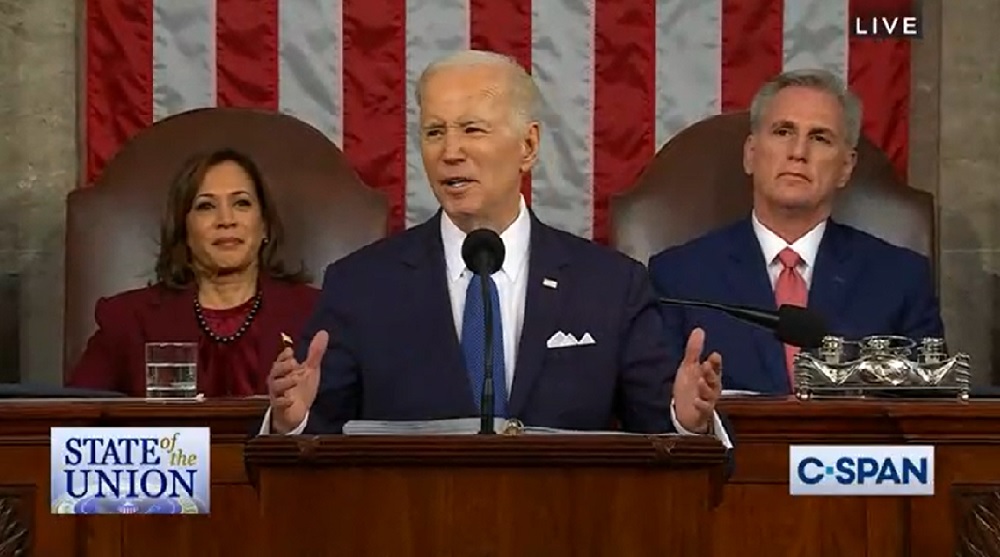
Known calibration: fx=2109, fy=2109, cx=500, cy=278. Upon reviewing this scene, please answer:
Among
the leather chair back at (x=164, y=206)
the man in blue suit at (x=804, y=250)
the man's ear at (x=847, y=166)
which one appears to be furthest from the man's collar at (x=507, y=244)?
the leather chair back at (x=164, y=206)

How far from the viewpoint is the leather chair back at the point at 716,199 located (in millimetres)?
5703

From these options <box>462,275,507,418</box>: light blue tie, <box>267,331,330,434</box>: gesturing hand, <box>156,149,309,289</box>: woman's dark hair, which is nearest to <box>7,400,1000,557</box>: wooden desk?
<box>267,331,330,434</box>: gesturing hand

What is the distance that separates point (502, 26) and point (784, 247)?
141 centimetres

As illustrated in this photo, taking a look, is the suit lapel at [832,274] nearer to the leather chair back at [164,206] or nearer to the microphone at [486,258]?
the leather chair back at [164,206]

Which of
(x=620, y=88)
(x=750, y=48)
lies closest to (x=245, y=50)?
(x=620, y=88)

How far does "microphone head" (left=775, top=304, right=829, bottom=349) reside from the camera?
12.3 feet

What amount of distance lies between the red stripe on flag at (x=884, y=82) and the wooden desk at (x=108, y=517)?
2880mm

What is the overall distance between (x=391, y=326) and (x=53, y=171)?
7.82 feet

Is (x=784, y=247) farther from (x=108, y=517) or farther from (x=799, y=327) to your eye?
(x=108, y=517)

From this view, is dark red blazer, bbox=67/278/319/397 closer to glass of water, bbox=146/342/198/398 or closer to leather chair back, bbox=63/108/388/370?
leather chair back, bbox=63/108/388/370

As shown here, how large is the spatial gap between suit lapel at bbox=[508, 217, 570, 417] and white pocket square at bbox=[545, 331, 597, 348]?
1 centimetres

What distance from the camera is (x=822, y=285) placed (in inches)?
202

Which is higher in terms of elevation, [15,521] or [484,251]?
[484,251]

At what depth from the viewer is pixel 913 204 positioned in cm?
571
